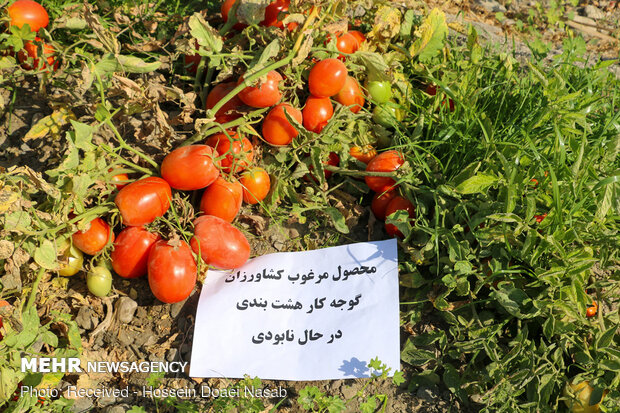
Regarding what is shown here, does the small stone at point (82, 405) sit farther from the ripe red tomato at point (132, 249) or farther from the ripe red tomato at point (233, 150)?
the ripe red tomato at point (233, 150)

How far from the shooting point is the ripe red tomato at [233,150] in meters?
1.80

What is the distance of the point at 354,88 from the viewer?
2045mm

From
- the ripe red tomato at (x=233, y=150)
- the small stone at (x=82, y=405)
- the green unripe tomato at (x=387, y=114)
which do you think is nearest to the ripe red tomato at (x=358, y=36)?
the green unripe tomato at (x=387, y=114)

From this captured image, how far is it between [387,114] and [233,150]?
2.00ft

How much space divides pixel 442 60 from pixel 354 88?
0.43 m

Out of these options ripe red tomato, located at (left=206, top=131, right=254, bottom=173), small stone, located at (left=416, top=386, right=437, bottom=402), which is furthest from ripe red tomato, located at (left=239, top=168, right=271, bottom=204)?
small stone, located at (left=416, top=386, right=437, bottom=402)

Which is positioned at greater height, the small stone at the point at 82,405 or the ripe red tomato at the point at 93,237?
the ripe red tomato at the point at 93,237

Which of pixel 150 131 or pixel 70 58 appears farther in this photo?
pixel 70 58

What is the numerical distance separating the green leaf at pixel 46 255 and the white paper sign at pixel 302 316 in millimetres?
481

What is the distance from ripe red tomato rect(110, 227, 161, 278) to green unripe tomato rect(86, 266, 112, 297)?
0.12ft

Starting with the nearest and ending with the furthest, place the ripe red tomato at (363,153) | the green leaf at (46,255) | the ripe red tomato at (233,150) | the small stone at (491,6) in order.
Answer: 1. the green leaf at (46,255)
2. the ripe red tomato at (233,150)
3. the ripe red tomato at (363,153)
4. the small stone at (491,6)

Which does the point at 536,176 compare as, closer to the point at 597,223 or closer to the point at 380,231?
the point at 597,223

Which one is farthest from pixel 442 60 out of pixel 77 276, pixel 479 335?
pixel 77 276

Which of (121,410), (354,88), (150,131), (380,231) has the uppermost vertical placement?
(354,88)
